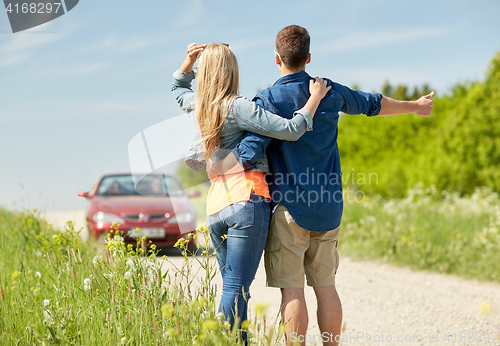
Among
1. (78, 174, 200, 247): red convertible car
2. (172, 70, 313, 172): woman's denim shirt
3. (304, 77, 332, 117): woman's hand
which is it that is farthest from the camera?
(78, 174, 200, 247): red convertible car

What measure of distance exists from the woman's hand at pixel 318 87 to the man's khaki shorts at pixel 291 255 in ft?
2.32

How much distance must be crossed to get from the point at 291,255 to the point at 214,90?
106cm

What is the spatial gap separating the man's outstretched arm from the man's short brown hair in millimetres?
654

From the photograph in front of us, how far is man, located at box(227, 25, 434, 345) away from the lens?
2.53 m

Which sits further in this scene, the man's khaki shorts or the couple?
the man's khaki shorts

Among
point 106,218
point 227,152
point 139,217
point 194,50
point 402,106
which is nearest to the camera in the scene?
point 227,152

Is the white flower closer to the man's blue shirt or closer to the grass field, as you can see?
the grass field

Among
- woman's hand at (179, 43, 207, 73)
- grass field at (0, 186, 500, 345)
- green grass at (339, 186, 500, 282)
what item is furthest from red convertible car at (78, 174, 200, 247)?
woman's hand at (179, 43, 207, 73)

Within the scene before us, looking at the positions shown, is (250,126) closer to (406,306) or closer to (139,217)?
(406,306)

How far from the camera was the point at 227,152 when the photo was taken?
2.47 m

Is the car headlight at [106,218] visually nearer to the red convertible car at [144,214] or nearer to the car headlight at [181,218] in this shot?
the red convertible car at [144,214]

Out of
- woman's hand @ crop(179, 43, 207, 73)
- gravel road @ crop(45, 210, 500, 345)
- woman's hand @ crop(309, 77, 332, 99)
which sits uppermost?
woman's hand @ crop(179, 43, 207, 73)

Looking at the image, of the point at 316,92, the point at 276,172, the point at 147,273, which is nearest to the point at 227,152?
the point at 276,172

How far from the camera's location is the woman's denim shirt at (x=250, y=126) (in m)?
2.36
